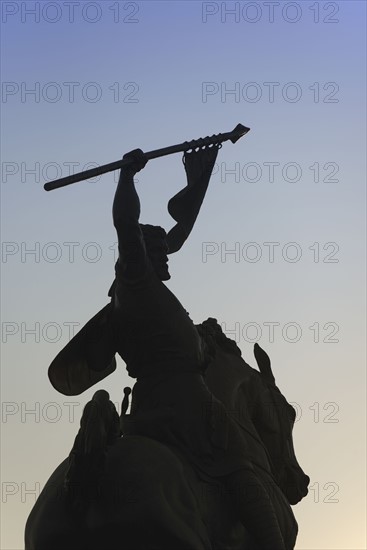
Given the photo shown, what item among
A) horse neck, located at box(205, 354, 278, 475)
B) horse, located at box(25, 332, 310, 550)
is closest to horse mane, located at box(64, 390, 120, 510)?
horse, located at box(25, 332, 310, 550)

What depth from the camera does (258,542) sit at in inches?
359

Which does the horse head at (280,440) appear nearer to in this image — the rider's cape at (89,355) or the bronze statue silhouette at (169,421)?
the bronze statue silhouette at (169,421)

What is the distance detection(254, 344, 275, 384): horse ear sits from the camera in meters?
11.0

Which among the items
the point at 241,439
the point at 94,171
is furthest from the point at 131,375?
the point at 94,171

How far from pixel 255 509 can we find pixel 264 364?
212cm

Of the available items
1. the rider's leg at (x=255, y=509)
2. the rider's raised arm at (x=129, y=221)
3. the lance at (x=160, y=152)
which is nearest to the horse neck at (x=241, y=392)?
the rider's leg at (x=255, y=509)

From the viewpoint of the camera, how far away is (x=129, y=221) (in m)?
9.59

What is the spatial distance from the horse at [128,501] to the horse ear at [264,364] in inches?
55.3

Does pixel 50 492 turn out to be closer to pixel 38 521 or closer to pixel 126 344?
pixel 38 521

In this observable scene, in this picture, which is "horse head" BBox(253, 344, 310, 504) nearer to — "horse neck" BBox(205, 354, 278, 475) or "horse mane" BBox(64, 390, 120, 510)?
"horse neck" BBox(205, 354, 278, 475)

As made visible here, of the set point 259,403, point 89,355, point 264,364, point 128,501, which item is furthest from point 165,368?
point 264,364

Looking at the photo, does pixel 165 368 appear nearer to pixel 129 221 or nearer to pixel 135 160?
pixel 129 221

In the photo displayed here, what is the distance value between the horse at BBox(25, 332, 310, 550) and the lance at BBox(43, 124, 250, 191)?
157 centimetres

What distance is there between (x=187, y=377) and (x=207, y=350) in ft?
1.88
